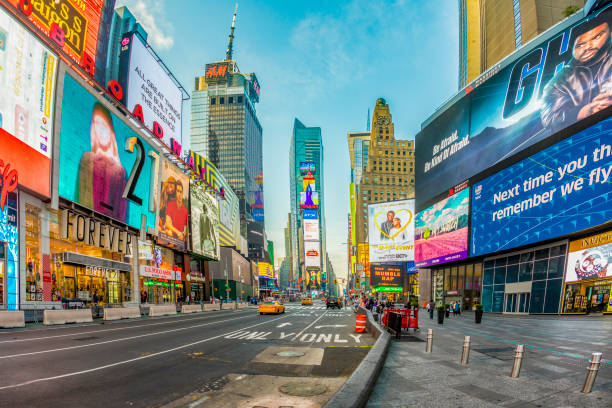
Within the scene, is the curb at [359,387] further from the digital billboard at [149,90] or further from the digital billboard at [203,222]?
the digital billboard at [203,222]

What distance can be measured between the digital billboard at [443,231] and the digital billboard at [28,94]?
47.0m

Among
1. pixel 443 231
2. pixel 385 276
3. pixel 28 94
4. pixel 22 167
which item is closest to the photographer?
pixel 22 167

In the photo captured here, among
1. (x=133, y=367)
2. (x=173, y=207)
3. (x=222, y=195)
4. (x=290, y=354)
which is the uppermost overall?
(x=222, y=195)

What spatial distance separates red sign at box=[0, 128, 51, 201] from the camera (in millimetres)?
26719

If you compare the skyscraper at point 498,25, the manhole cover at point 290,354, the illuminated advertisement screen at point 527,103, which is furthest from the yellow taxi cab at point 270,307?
the skyscraper at point 498,25

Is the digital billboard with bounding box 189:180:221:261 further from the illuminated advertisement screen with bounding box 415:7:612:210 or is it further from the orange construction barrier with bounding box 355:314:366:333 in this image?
the orange construction barrier with bounding box 355:314:366:333

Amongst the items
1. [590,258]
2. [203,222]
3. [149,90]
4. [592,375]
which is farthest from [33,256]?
[590,258]

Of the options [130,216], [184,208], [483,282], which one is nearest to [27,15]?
[130,216]

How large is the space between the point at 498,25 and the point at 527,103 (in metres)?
51.4

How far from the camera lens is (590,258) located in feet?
105

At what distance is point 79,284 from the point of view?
38500 mm

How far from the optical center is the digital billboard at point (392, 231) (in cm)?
8106

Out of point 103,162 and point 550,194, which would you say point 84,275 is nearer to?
point 103,162

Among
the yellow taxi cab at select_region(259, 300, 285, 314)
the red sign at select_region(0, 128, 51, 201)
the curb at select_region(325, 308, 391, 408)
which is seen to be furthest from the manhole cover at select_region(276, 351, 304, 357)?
the yellow taxi cab at select_region(259, 300, 285, 314)
